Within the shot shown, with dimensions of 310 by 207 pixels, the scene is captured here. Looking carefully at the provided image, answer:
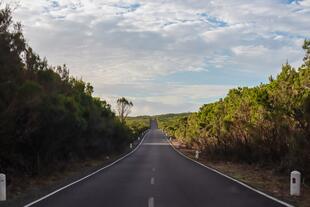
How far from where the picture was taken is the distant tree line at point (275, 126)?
811 inches

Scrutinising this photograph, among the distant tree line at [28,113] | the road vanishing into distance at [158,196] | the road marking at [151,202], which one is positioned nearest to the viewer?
the road marking at [151,202]

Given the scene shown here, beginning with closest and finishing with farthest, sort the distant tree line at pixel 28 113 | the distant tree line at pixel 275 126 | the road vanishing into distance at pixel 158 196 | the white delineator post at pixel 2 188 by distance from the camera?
the road vanishing into distance at pixel 158 196 < the white delineator post at pixel 2 188 < the distant tree line at pixel 28 113 < the distant tree line at pixel 275 126

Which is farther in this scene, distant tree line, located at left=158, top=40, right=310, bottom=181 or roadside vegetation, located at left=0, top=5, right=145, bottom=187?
distant tree line, located at left=158, top=40, right=310, bottom=181

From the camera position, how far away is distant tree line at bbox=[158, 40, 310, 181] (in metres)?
20.6

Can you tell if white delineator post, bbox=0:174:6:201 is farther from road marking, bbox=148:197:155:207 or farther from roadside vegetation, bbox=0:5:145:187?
road marking, bbox=148:197:155:207

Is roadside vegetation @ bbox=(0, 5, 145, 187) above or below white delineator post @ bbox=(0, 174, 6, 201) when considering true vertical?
above

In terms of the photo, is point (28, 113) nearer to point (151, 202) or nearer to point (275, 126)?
point (151, 202)

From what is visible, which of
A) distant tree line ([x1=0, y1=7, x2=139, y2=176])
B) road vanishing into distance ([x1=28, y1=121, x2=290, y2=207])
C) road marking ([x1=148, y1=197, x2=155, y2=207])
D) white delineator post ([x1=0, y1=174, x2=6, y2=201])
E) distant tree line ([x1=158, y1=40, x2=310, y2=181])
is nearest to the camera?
road marking ([x1=148, y1=197, x2=155, y2=207])

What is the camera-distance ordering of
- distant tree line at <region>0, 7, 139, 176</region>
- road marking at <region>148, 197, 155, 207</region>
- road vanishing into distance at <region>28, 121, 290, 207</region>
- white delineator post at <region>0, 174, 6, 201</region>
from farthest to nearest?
distant tree line at <region>0, 7, 139, 176</region>
white delineator post at <region>0, 174, 6, 201</region>
road vanishing into distance at <region>28, 121, 290, 207</region>
road marking at <region>148, 197, 155, 207</region>

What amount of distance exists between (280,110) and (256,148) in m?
5.70

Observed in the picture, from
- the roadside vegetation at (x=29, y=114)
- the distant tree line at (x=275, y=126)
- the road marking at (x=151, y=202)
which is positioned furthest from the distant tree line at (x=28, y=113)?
the distant tree line at (x=275, y=126)

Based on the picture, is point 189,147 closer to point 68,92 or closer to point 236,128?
point 236,128

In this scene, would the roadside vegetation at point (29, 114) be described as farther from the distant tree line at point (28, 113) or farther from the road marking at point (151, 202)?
the road marking at point (151, 202)

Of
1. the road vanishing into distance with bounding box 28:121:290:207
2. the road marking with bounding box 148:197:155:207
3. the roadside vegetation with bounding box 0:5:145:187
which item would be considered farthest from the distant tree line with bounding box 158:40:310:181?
the roadside vegetation with bounding box 0:5:145:187
